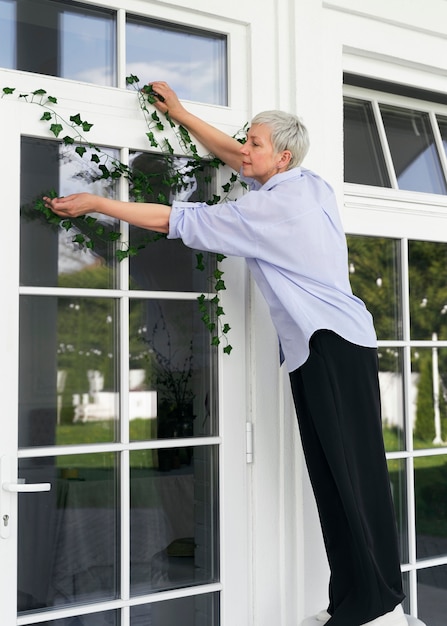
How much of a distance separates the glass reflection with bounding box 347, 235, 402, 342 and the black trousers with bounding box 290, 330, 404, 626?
0.62m

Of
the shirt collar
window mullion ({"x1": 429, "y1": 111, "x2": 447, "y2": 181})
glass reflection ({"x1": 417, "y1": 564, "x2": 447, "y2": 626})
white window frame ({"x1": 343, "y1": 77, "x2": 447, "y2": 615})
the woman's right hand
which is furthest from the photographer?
window mullion ({"x1": 429, "y1": 111, "x2": 447, "y2": 181})

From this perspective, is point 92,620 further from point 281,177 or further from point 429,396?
point 429,396

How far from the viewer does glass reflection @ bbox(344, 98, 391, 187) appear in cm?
304

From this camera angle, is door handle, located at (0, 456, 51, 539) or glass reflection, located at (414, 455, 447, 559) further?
glass reflection, located at (414, 455, 447, 559)

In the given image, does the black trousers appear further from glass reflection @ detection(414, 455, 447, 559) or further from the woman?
glass reflection @ detection(414, 455, 447, 559)

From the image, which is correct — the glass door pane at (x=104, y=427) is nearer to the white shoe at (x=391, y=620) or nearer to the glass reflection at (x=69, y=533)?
the glass reflection at (x=69, y=533)

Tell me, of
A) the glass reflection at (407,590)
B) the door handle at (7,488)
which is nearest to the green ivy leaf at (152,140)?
the door handle at (7,488)

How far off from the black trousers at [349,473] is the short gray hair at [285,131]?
0.57 m

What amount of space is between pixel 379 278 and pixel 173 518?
1208mm

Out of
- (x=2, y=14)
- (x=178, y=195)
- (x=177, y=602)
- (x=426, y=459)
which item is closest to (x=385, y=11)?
(x=178, y=195)

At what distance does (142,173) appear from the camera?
2.50m

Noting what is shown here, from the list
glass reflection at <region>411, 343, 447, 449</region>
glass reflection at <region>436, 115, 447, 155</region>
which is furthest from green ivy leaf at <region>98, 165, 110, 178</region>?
glass reflection at <region>436, 115, 447, 155</region>

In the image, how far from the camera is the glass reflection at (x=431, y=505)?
3105mm

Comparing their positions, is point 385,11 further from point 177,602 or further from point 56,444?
point 177,602
